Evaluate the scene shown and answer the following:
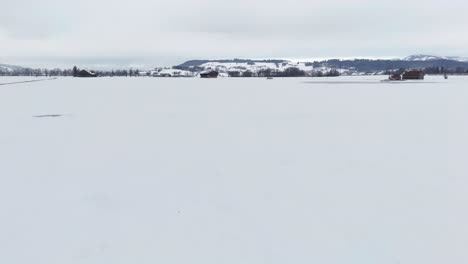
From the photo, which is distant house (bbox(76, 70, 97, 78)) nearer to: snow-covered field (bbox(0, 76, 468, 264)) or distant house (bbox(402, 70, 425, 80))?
distant house (bbox(402, 70, 425, 80))

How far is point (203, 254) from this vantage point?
5.01m

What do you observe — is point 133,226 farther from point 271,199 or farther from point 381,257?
point 381,257

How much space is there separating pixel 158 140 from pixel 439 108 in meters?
15.1

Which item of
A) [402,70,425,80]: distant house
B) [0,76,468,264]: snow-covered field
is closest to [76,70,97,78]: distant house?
[402,70,425,80]: distant house

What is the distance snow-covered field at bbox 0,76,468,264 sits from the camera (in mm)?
5105

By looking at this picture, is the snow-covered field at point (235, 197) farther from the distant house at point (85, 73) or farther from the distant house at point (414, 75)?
the distant house at point (85, 73)

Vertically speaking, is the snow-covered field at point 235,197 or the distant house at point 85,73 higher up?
the distant house at point 85,73

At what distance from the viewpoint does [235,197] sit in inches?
281

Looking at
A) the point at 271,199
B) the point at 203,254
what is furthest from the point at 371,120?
the point at 203,254

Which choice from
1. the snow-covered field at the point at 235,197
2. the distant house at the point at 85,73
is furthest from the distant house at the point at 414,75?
the distant house at the point at 85,73

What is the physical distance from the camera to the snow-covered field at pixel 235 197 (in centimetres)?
511

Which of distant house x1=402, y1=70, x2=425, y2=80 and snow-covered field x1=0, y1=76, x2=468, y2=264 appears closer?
snow-covered field x1=0, y1=76, x2=468, y2=264

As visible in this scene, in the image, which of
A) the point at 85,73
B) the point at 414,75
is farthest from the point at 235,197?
the point at 85,73

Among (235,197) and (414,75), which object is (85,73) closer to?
(414,75)
